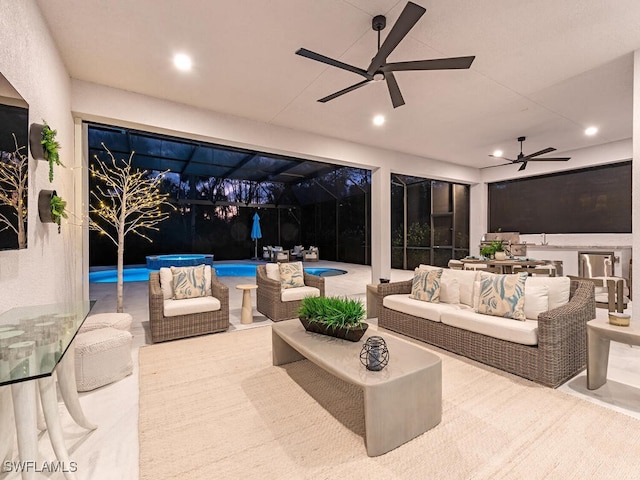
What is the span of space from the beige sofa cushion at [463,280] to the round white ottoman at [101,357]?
3.31 metres

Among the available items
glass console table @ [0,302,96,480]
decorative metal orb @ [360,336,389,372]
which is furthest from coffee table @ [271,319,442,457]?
glass console table @ [0,302,96,480]

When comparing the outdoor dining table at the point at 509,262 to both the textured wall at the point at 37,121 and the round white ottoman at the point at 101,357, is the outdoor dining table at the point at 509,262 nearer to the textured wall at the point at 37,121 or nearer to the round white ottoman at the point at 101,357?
the round white ottoman at the point at 101,357

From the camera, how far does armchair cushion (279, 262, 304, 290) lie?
4.72 metres

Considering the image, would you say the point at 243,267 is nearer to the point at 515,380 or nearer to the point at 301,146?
the point at 301,146

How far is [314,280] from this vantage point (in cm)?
480

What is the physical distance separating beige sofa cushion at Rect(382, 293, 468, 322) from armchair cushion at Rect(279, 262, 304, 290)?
1411 mm

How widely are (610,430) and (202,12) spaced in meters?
A: 4.22

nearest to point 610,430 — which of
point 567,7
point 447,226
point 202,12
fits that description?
point 567,7

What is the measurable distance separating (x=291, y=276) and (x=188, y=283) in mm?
1478

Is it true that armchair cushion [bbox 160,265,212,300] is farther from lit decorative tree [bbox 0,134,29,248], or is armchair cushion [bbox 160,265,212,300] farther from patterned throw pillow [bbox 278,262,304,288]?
lit decorative tree [bbox 0,134,29,248]

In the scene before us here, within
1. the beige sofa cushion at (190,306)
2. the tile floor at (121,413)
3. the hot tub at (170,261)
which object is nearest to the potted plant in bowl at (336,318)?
the tile floor at (121,413)

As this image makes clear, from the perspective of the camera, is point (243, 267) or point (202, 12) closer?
point (202, 12)

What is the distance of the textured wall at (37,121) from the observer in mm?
1926

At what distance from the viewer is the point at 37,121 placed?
2.37 meters
